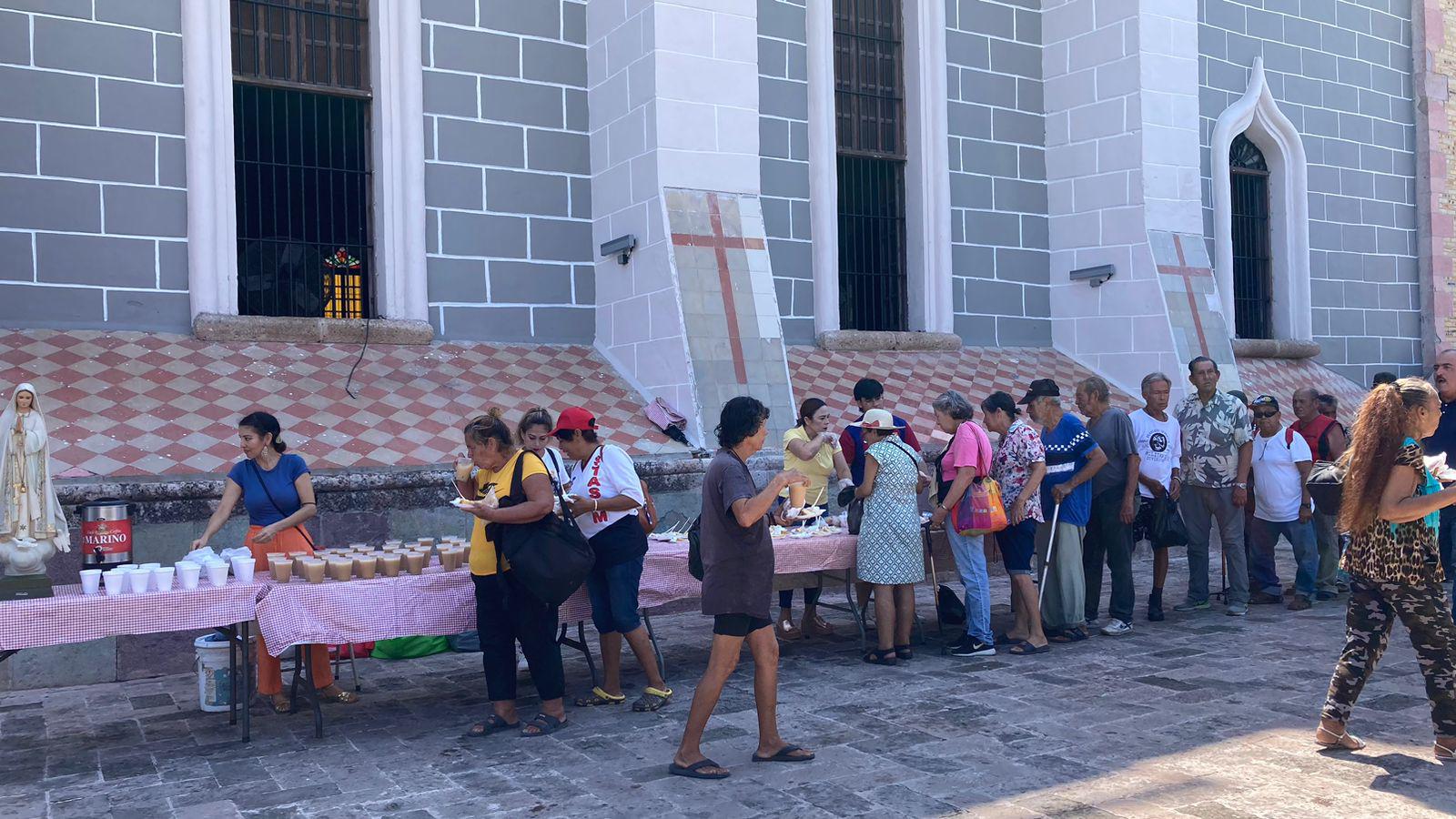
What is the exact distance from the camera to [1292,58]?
1575cm

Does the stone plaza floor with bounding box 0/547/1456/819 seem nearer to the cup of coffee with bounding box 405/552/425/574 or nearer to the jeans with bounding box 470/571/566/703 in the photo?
the jeans with bounding box 470/571/566/703

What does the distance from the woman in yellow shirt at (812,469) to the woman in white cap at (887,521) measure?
25.3 inches

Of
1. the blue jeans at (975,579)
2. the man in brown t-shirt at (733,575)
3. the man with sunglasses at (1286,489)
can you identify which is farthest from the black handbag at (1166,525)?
the man in brown t-shirt at (733,575)

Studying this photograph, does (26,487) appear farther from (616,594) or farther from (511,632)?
(616,594)

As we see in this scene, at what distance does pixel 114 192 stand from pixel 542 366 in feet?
11.9

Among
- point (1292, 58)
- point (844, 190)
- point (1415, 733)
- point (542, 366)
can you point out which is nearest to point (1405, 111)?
point (1292, 58)

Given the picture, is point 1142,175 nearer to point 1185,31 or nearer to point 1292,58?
point 1185,31

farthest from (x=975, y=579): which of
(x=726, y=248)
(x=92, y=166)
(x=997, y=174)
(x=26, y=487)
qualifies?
(x=997, y=174)

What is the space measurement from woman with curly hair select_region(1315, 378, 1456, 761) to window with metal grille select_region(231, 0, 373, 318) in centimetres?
803

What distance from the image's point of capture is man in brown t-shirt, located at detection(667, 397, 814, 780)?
4.95m

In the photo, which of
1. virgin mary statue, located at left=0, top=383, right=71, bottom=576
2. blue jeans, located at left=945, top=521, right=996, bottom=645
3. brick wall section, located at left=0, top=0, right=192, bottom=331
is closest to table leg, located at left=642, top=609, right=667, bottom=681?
blue jeans, located at left=945, top=521, right=996, bottom=645

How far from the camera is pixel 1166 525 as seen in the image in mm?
8508

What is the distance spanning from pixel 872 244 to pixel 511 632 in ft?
27.8

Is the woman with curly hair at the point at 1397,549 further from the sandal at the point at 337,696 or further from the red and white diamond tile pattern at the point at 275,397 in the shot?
the red and white diamond tile pattern at the point at 275,397
